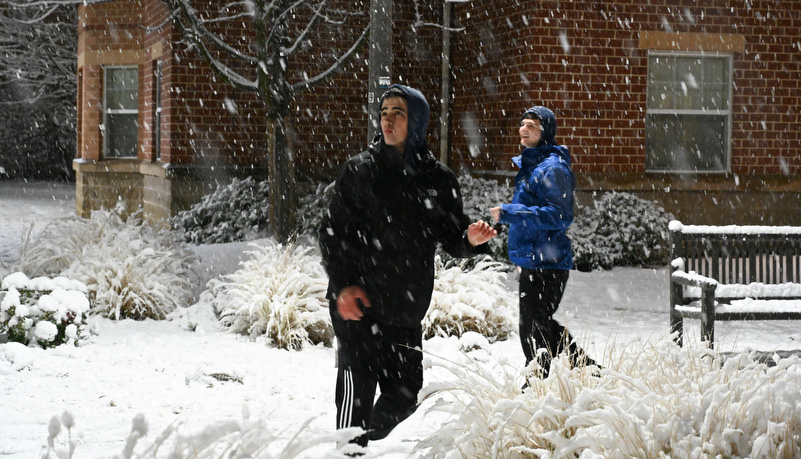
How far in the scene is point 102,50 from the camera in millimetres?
17688

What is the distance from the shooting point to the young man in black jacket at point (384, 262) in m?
4.16

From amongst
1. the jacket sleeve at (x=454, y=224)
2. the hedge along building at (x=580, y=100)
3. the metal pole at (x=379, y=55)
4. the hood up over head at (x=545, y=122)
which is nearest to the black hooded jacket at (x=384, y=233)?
the jacket sleeve at (x=454, y=224)

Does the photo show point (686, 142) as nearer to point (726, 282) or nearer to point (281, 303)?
point (726, 282)

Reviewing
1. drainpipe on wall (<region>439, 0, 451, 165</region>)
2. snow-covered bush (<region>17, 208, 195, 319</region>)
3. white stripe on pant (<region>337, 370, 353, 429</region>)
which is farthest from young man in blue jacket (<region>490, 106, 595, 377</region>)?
drainpipe on wall (<region>439, 0, 451, 165</region>)

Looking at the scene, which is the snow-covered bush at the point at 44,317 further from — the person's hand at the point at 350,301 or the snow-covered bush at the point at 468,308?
the person's hand at the point at 350,301

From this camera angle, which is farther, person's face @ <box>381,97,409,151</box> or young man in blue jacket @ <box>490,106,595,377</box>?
young man in blue jacket @ <box>490,106,595,377</box>

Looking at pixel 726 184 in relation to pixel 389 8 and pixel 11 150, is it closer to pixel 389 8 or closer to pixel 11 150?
pixel 389 8

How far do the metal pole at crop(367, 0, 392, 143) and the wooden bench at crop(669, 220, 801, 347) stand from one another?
2.46m

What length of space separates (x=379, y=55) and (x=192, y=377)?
8.82 feet

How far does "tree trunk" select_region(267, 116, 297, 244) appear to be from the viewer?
1139 cm

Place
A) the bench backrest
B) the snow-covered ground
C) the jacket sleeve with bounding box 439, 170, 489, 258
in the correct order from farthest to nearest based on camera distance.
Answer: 1. the bench backrest
2. the snow-covered ground
3. the jacket sleeve with bounding box 439, 170, 489, 258

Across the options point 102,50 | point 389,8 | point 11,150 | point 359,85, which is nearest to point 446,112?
point 359,85

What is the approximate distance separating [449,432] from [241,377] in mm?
3140

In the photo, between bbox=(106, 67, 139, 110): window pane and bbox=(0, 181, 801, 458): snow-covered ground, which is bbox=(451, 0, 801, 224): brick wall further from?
bbox=(106, 67, 139, 110): window pane
